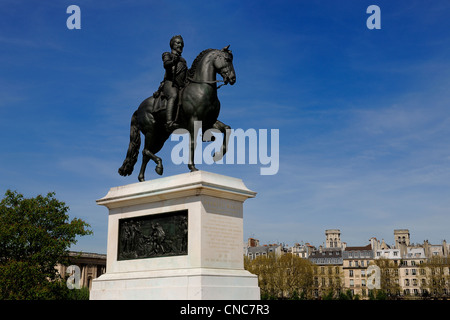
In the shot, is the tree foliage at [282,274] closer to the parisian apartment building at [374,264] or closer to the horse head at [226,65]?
the parisian apartment building at [374,264]

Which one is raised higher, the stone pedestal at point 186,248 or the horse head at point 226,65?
the horse head at point 226,65

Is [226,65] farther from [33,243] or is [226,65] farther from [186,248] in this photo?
[33,243]

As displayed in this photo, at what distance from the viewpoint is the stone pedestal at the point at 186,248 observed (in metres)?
10.6

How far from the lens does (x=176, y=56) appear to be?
13.0m

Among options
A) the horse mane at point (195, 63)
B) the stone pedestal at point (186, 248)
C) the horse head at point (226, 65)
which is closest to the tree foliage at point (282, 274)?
the stone pedestal at point (186, 248)

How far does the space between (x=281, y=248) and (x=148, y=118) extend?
106665mm

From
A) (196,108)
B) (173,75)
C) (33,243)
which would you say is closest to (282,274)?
(33,243)

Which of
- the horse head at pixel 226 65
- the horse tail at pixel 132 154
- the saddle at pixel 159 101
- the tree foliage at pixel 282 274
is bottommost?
the tree foliage at pixel 282 274

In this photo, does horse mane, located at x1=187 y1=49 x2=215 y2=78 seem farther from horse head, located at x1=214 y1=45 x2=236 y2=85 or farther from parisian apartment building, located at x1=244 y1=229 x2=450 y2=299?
parisian apartment building, located at x1=244 y1=229 x2=450 y2=299

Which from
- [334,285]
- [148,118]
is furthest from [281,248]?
[148,118]

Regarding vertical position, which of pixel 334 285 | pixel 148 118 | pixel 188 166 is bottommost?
pixel 334 285

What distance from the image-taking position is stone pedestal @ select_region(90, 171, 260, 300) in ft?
34.7

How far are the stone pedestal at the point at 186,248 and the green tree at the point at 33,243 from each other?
27.2 metres
